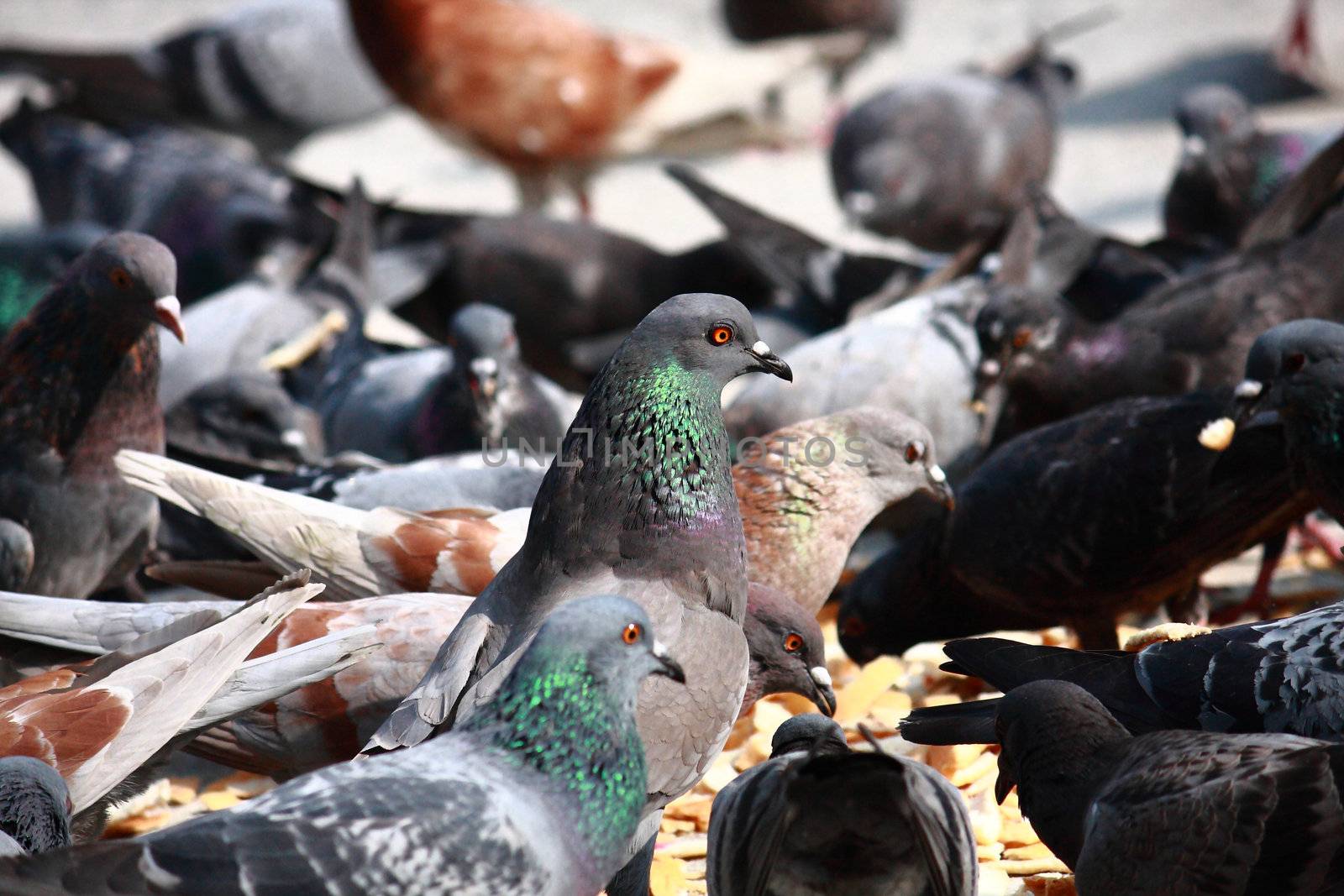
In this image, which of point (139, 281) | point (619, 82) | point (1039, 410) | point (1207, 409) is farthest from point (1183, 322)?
point (619, 82)

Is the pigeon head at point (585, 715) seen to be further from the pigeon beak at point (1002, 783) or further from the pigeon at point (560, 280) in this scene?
the pigeon at point (560, 280)

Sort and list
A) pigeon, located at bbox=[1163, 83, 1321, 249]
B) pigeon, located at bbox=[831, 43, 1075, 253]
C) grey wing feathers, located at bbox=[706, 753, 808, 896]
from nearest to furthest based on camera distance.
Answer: grey wing feathers, located at bbox=[706, 753, 808, 896], pigeon, located at bbox=[1163, 83, 1321, 249], pigeon, located at bbox=[831, 43, 1075, 253]

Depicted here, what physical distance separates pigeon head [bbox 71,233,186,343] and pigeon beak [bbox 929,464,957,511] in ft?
5.75

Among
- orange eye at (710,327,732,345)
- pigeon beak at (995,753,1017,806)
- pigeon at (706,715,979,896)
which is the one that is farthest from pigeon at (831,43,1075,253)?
pigeon at (706,715,979,896)

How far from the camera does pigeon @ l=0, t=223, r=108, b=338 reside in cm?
568

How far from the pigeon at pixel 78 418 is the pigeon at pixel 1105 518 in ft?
6.35

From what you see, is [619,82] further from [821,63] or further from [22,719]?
[22,719]

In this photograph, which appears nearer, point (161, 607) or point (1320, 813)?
point (1320, 813)

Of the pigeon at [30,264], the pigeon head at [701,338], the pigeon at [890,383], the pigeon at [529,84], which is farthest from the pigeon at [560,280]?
the pigeon head at [701,338]

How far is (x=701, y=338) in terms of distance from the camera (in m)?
2.69

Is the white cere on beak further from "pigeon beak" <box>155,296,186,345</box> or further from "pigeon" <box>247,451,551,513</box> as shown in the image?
"pigeon beak" <box>155,296,186,345</box>

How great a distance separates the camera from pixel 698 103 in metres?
7.93

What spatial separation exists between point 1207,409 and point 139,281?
96.7 inches

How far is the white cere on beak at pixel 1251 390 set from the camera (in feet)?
10.4
